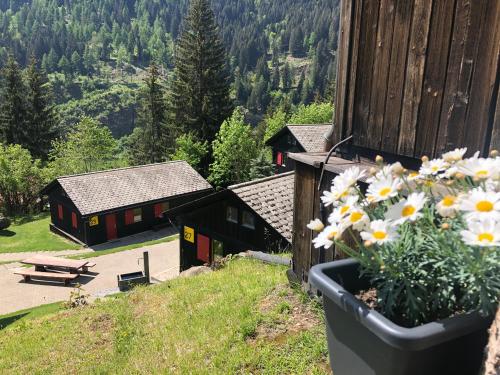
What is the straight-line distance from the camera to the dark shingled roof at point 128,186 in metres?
25.3

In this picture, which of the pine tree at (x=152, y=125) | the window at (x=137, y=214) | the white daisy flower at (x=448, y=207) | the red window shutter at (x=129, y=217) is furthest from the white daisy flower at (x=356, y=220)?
the pine tree at (x=152, y=125)

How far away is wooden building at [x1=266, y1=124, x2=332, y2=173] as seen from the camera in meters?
29.9

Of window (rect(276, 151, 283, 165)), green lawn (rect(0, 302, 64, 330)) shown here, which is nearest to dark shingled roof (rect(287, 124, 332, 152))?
window (rect(276, 151, 283, 165))

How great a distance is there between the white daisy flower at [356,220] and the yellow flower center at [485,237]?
1.48 ft

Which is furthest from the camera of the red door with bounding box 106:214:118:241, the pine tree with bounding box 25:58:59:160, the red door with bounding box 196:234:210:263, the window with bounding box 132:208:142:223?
the pine tree with bounding box 25:58:59:160

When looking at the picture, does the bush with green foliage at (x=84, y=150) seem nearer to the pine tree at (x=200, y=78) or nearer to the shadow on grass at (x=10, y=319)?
the pine tree at (x=200, y=78)

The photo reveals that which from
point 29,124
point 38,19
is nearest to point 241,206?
point 29,124

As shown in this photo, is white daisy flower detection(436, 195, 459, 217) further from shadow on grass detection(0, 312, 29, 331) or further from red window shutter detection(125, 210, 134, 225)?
red window shutter detection(125, 210, 134, 225)

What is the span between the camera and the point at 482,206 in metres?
1.60

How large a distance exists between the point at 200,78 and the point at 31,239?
23.3 metres

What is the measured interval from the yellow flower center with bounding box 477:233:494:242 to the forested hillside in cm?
9248

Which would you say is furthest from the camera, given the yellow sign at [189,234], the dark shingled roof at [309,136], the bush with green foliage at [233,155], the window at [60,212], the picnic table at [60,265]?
the bush with green foliage at [233,155]

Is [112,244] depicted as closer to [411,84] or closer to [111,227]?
[111,227]

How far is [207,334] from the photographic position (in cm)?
500
